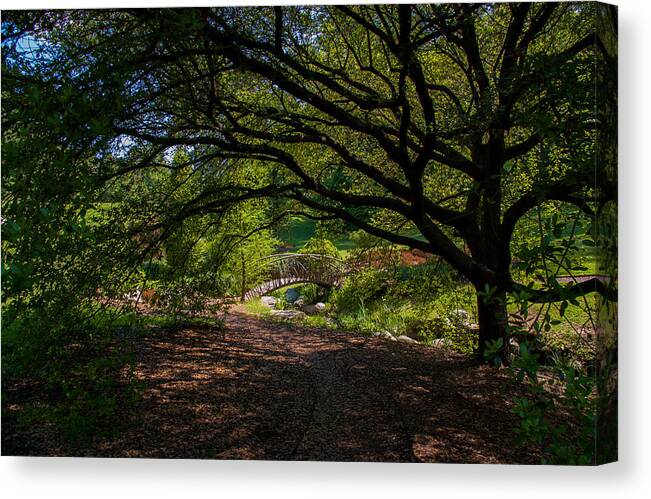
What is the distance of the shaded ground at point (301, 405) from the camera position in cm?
360

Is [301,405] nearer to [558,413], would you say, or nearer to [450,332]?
[450,332]

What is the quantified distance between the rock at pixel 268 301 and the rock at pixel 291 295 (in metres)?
0.09

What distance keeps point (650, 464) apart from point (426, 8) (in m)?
3.03

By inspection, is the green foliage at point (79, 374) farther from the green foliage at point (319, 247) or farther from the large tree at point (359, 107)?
the green foliage at point (319, 247)

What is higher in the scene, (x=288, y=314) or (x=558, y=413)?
(x=288, y=314)

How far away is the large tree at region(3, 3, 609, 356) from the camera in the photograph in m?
3.44

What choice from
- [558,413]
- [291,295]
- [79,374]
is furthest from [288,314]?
[558,413]

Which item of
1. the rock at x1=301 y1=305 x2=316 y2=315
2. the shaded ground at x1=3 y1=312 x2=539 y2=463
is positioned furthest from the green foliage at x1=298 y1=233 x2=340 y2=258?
the shaded ground at x1=3 y1=312 x2=539 y2=463

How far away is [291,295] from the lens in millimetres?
4148

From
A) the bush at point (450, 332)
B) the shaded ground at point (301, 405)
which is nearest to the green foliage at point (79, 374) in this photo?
the shaded ground at point (301, 405)

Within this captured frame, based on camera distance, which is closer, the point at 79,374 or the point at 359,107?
the point at 79,374

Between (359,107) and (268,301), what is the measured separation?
1462mm

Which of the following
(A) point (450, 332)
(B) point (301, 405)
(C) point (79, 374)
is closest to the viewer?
(C) point (79, 374)

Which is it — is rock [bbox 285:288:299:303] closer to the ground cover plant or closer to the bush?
the ground cover plant
